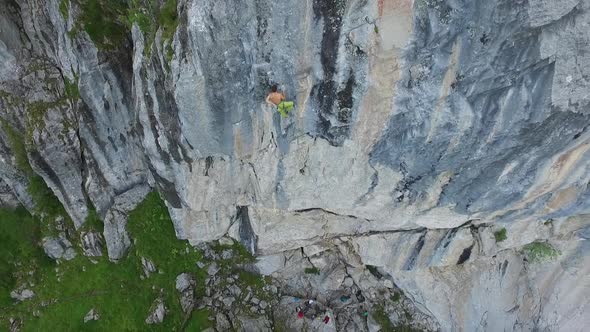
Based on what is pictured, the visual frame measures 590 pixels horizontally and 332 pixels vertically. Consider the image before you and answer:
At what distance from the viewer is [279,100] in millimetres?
11539

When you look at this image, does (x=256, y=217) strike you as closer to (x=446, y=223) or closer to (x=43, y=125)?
(x=446, y=223)

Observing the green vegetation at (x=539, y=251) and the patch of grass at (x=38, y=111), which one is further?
the green vegetation at (x=539, y=251)

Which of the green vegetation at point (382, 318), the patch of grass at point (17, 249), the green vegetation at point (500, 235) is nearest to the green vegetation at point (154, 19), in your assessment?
the patch of grass at point (17, 249)

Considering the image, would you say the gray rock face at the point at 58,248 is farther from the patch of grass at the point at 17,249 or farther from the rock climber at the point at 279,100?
the rock climber at the point at 279,100

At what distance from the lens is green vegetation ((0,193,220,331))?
19.6 metres

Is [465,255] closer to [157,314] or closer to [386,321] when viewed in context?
[386,321]

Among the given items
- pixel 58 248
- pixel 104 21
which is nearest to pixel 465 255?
pixel 104 21

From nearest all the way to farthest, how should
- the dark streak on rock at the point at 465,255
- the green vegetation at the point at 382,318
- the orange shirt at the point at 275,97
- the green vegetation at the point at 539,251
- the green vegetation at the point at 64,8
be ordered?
1. the orange shirt at the point at 275,97
2. the green vegetation at the point at 64,8
3. the dark streak on rock at the point at 465,255
4. the green vegetation at the point at 539,251
5. the green vegetation at the point at 382,318

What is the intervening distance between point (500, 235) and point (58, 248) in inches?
808

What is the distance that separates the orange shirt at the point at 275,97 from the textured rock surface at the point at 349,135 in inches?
10.5

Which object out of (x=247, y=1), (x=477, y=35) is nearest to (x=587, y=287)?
(x=477, y=35)

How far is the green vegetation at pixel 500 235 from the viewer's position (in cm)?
A: 1686

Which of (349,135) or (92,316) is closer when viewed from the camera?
(349,135)

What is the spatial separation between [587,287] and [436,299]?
641 cm
